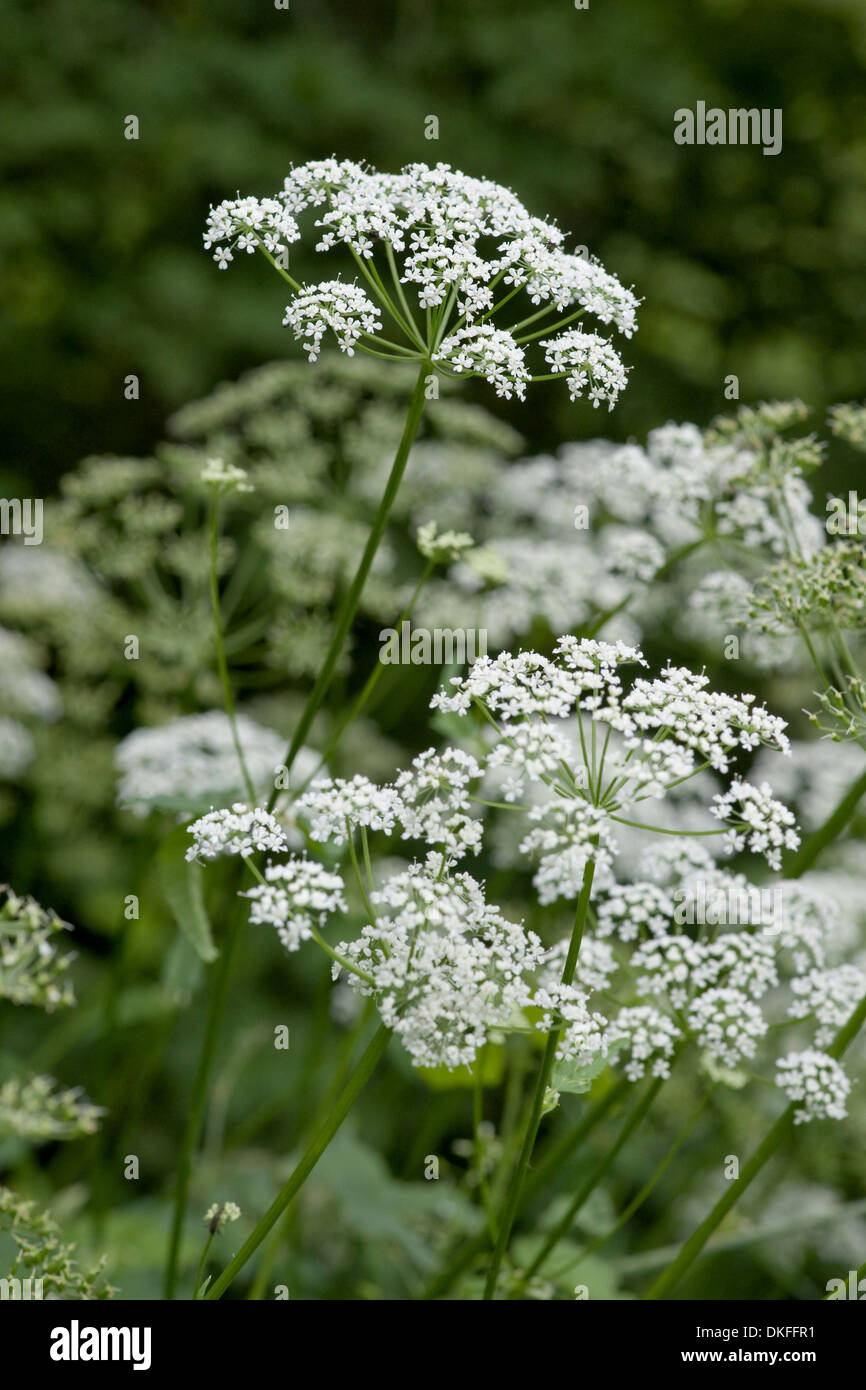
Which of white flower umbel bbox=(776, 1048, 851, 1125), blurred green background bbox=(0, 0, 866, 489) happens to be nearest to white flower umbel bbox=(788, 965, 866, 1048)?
white flower umbel bbox=(776, 1048, 851, 1125)

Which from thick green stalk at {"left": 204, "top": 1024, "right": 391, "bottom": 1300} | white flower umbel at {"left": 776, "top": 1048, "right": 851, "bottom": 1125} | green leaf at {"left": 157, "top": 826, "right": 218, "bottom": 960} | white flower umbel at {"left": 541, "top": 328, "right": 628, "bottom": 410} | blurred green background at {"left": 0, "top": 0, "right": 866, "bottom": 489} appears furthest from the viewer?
blurred green background at {"left": 0, "top": 0, "right": 866, "bottom": 489}

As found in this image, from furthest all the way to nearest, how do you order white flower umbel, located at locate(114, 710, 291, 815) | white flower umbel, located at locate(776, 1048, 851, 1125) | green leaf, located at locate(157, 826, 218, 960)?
white flower umbel, located at locate(114, 710, 291, 815)
green leaf, located at locate(157, 826, 218, 960)
white flower umbel, located at locate(776, 1048, 851, 1125)

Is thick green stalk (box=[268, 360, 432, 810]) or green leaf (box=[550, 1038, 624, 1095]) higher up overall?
thick green stalk (box=[268, 360, 432, 810])

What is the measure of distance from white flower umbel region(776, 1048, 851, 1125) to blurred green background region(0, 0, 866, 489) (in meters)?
4.67

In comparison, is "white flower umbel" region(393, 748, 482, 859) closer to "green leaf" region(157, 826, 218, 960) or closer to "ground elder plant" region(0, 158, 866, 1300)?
"ground elder plant" region(0, 158, 866, 1300)

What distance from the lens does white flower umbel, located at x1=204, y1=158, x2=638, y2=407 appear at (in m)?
2.15

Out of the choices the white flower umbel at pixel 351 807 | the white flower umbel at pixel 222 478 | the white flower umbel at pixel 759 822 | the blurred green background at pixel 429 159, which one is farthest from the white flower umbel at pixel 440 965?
the blurred green background at pixel 429 159

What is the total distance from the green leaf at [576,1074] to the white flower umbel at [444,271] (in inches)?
45.4

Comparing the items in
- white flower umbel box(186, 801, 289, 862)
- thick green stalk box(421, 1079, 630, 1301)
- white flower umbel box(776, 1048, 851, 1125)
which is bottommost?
thick green stalk box(421, 1079, 630, 1301)

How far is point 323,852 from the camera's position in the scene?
235 cm

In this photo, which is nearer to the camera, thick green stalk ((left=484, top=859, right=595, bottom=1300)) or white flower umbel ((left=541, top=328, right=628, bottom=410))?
thick green stalk ((left=484, top=859, right=595, bottom=1300))

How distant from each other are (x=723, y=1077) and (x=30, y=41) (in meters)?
6.41

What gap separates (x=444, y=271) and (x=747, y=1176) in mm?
1822

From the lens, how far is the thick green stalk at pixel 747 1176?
2336 millimetres
